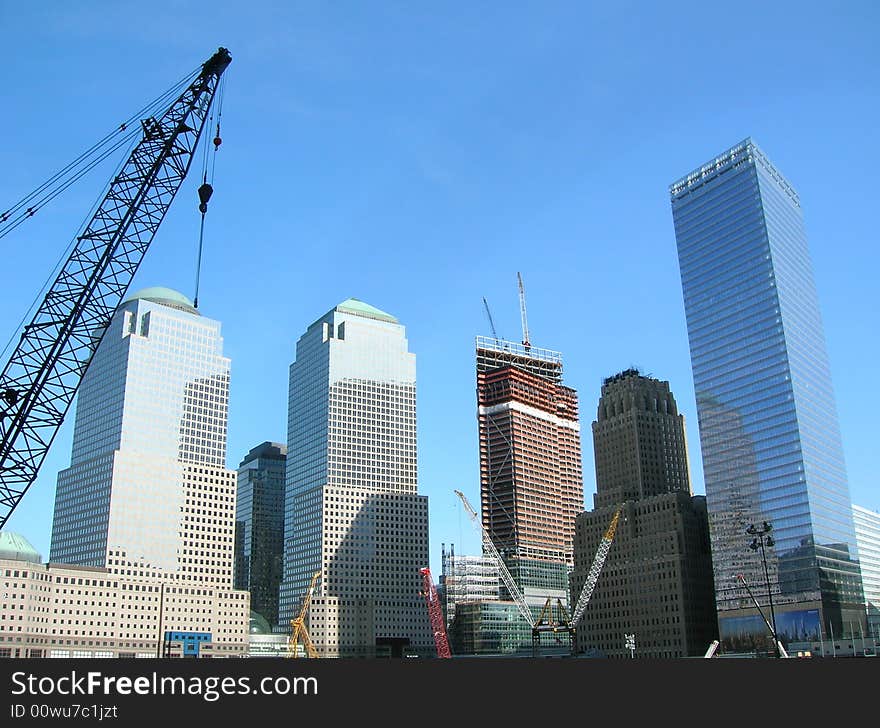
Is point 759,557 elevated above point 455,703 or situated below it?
above

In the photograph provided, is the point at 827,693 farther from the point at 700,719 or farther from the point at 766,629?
the point at 766,629

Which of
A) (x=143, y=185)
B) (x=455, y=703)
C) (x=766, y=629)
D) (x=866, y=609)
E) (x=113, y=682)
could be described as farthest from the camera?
(x=866, y=609)

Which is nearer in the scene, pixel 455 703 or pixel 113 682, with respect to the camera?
pixel 113 682

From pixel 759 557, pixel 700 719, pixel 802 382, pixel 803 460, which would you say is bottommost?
pixel 700 719

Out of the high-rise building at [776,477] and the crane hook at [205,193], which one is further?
the high-rise building at [776,477]

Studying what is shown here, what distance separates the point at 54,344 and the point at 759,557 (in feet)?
509

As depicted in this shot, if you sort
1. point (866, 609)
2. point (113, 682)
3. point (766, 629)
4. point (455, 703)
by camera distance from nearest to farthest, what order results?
point (113, 682) → point (455, 703) → point (766, 629) → point (866, 609)

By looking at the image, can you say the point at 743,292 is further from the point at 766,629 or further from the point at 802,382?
the point at 766,629

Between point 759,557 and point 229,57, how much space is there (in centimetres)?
15280

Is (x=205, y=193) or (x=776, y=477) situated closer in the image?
(x=205, y=193)

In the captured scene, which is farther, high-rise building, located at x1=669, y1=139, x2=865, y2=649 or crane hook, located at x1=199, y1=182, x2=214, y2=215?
high-rise building, located at x1=669, y1=139, x2=865, y2=649

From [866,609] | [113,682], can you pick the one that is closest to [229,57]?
[113,682]

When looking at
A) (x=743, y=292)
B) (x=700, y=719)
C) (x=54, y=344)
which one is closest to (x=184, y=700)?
Answer: (x=700, y=719)

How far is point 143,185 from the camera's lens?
8425 cm
